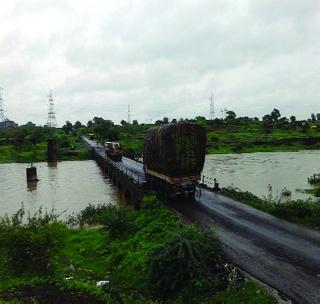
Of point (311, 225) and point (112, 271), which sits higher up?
point (311, 225)

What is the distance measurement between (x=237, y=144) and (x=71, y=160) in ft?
147

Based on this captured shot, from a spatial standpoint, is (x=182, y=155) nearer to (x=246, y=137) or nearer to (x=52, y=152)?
(x=52, y=152)

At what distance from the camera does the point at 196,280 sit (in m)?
14.8

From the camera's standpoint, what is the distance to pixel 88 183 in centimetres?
6047

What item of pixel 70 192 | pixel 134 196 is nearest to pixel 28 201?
pixel 70 192

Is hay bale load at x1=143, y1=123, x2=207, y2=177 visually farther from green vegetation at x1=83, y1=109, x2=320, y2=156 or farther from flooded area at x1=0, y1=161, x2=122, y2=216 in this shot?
green vegetation at x1=83, y1=109, x2=320, y2=156

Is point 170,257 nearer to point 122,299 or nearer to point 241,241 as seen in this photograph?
point 122,299

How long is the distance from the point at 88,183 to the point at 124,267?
42.0 meters

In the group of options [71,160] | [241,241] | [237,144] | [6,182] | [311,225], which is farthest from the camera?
[237,144]

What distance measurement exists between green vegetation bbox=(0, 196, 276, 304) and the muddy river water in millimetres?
16231

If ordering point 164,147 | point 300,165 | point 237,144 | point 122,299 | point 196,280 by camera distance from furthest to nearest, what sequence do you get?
point 237,144 → point 300,165 → point 164,147 → point 122,299 → point 196,280

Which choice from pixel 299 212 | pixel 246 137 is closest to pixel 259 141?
pixel 246 137

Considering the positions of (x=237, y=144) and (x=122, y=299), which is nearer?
(x=122, y=299)

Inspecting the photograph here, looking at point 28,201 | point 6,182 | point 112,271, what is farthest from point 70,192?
point 112,271
